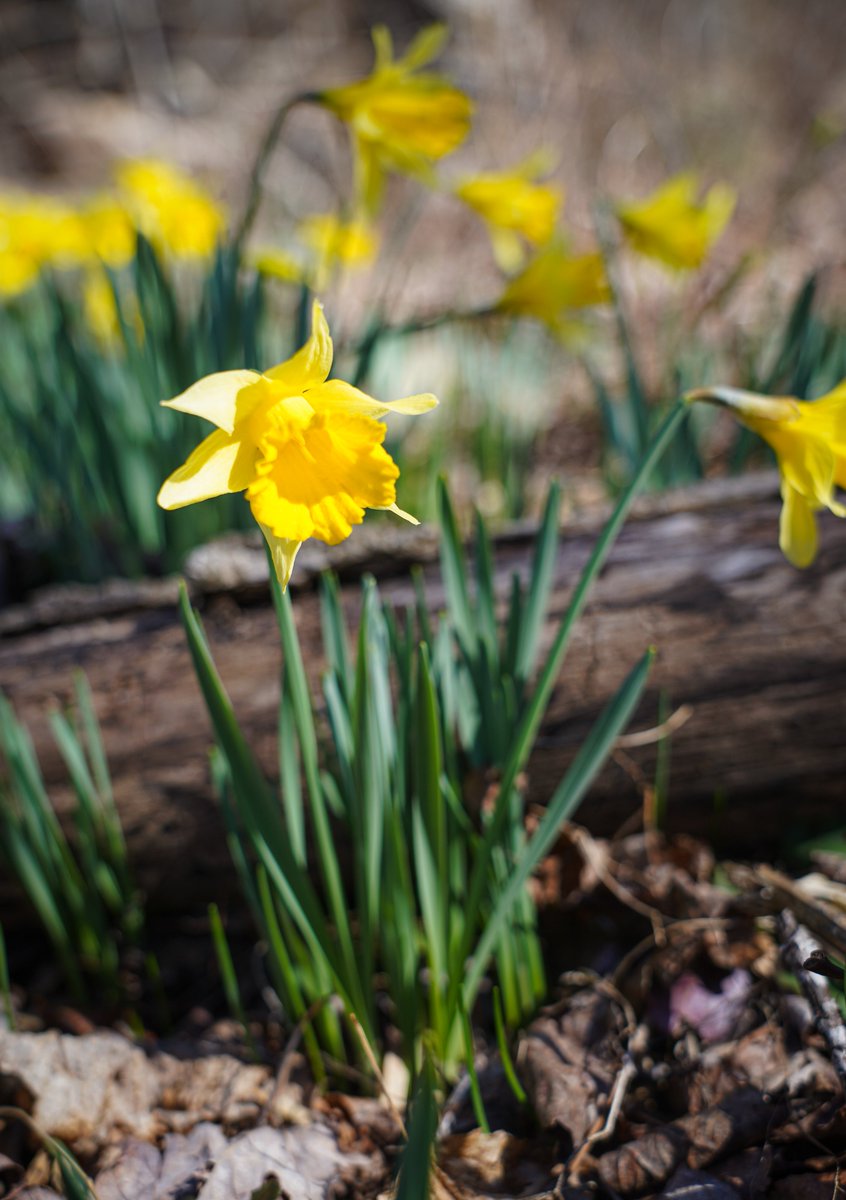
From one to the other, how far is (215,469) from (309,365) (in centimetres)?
15

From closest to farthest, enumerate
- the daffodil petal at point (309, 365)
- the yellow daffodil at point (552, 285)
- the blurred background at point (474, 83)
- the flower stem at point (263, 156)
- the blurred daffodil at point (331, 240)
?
1. the daffodil petal at point (309, 365)
2. the flower stem at point (263, 156)
3. the yellow daffodil at point (552, 285)
4. the blurred daffodil at point (331, 240)
5. the blurred background at point (474, 83)

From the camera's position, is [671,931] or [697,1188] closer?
[697,1188]

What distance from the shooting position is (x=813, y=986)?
1010 mm

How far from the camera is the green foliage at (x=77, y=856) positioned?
1.25 meters

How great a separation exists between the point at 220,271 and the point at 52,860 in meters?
1.21

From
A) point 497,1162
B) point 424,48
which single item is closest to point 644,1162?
point 497,1162

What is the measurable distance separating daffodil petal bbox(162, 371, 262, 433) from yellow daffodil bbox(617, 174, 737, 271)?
159cm

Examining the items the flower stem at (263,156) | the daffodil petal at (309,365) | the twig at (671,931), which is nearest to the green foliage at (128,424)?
the flower stem at (263,156)

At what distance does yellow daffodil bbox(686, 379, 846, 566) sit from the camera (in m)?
1.06

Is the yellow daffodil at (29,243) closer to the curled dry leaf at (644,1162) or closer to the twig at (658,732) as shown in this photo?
the twig at (658,732)

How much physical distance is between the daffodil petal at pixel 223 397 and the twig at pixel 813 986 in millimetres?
850

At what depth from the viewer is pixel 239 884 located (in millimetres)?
1462

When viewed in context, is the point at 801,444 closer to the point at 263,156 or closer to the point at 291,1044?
the point at 291,1044

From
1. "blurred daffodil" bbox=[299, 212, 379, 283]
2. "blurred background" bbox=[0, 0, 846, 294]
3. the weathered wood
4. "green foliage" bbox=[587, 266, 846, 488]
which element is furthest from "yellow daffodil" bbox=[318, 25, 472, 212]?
"blurred background" bbox=[0, 0, 846, 294]
